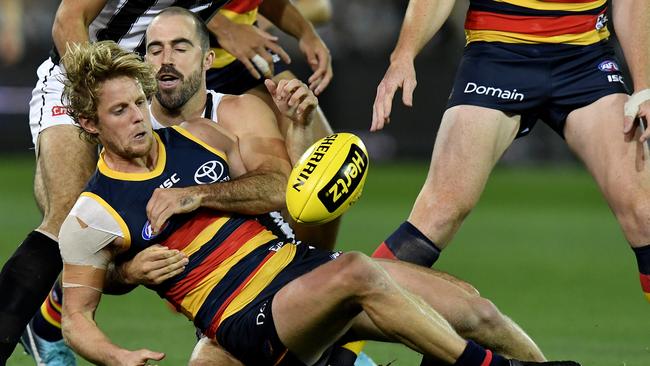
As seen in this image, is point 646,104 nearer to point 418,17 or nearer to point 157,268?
point 418,17

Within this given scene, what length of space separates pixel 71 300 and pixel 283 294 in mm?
887

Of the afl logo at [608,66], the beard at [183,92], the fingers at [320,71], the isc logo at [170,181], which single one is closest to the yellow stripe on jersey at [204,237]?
the isc logo at [170,181]

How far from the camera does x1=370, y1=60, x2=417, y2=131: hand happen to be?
579 centimetres

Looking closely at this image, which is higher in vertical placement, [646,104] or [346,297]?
[646,104]

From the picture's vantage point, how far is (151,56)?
6.25 meters

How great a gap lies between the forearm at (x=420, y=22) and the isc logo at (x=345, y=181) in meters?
0.65

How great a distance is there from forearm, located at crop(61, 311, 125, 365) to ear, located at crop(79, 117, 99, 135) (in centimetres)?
80

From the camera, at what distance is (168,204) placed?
5586 millimetres

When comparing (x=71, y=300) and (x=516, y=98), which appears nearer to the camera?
(x=71, y=300)

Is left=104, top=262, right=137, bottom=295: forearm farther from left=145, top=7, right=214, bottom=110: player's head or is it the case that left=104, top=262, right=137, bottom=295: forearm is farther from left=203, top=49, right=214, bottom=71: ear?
left=203, top=49, right=214, bottom=71: ear

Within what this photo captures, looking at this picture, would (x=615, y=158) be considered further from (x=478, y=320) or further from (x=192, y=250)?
(x=192, y=250)

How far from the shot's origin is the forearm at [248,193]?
5730 millimetres

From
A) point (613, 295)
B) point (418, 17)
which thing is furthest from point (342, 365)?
point (613, 295)

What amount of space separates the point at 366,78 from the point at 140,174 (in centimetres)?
1388
